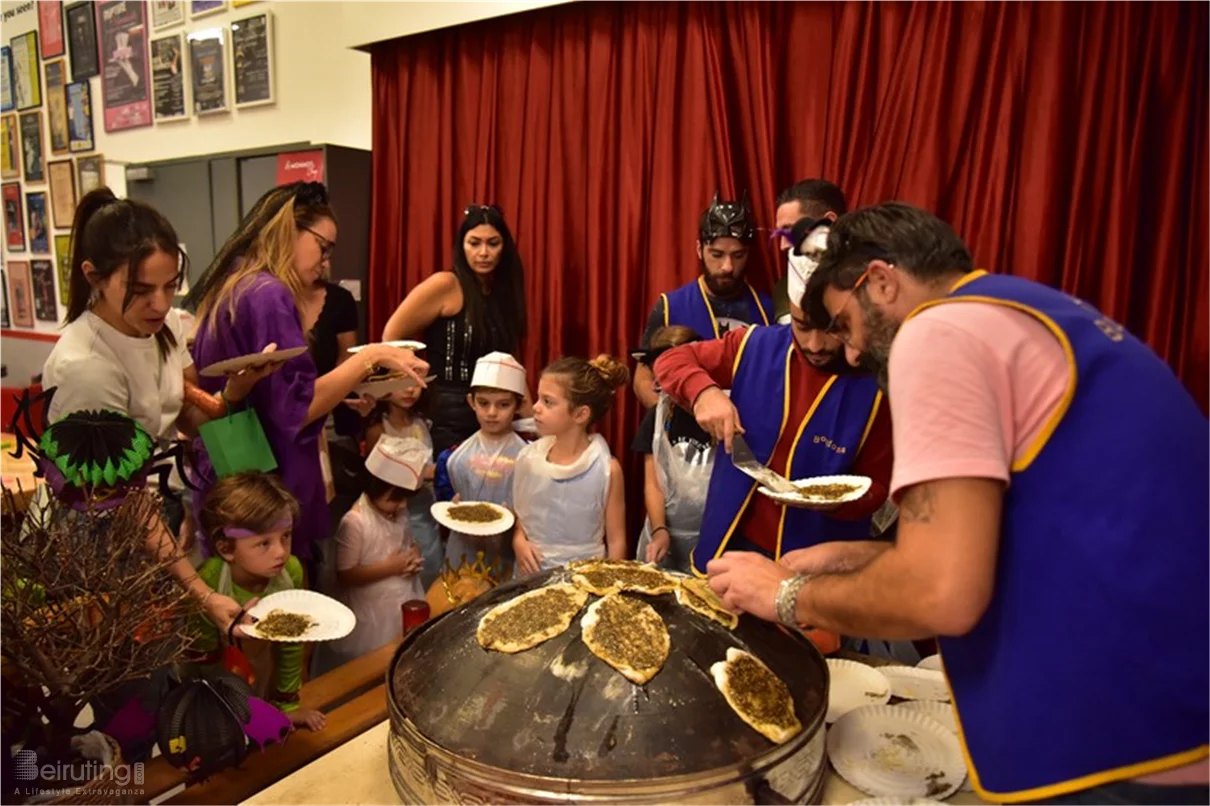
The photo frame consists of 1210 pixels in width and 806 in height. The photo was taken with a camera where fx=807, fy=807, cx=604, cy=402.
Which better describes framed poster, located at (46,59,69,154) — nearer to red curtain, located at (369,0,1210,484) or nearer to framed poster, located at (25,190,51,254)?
framed poster, located at (25,190,51,254)

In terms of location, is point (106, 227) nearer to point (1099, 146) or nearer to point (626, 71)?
point (626, 71)

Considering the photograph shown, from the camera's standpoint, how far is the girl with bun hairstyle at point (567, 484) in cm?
275

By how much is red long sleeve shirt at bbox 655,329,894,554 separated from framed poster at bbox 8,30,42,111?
6995 mm

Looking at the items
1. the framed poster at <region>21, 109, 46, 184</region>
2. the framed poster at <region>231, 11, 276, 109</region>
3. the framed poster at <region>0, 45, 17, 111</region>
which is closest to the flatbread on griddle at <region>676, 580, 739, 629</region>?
the framed poster at <region>231, 11, 276, 109</region>

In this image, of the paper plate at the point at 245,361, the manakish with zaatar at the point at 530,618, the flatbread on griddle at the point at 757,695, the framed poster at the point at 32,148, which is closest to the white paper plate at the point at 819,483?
the flatbread on griddle at the point at 757,695

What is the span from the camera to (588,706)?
123 cm

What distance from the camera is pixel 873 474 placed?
184 centimetres

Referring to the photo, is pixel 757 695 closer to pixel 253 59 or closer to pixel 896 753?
pixel 896 753

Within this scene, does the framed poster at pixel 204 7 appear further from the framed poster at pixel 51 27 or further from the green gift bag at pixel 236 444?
the green gift bag at pixel 236 444

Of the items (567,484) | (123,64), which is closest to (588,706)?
(567,484)

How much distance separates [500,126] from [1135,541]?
345cm

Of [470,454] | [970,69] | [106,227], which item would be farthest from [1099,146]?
[106,227]

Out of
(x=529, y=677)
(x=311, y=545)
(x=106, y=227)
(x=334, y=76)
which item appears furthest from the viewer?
(x=334, y=76)

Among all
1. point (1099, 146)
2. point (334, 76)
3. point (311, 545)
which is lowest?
→ point (311, 545)
